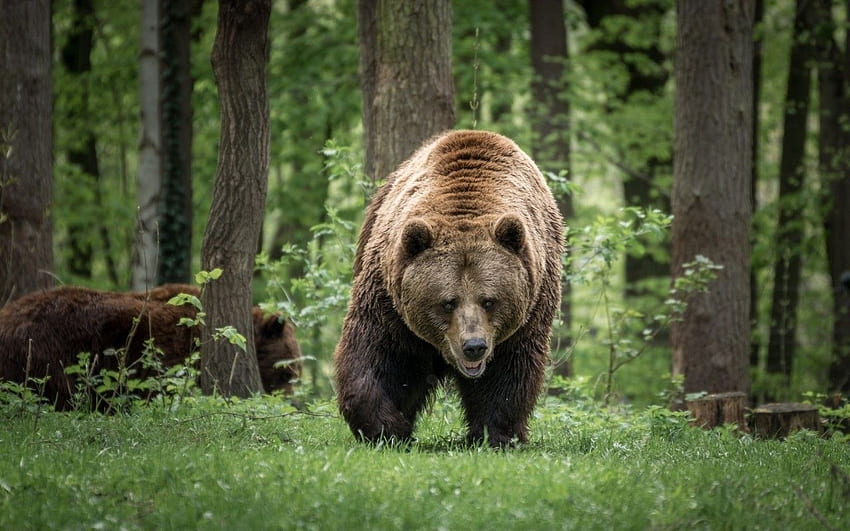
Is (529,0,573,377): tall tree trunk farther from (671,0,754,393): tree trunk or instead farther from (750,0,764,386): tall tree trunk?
(671,0,754,393): tree trunk

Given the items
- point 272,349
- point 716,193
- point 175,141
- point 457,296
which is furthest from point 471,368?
point 175,141

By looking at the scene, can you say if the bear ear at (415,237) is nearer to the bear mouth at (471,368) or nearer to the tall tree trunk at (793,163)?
the bear mouth at (471,368)

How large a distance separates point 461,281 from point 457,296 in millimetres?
105

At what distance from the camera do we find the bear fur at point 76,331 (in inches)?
389

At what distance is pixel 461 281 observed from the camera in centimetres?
698

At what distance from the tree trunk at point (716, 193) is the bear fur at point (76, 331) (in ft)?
16.4

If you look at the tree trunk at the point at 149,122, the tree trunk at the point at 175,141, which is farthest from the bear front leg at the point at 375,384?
the tree trunk at the point at 149,122

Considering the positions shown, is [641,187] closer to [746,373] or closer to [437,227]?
[746,373]

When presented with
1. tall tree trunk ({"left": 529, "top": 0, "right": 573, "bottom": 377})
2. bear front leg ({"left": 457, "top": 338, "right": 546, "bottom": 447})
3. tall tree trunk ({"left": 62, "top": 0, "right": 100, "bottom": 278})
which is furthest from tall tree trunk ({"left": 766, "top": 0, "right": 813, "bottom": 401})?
tall tree trunk ({"left": 62, "top": 0, "right": 100, "bottom": 278})

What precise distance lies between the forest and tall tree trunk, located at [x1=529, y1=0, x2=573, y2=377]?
0.18ft

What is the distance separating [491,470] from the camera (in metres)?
5.95

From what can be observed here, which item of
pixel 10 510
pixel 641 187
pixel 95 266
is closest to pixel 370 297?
pixel 10 510

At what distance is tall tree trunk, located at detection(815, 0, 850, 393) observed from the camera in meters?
17.7

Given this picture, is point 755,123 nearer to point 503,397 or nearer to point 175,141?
point 175,141
